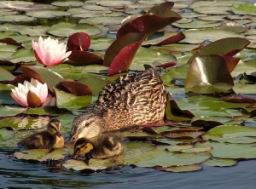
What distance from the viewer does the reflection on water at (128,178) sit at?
253 inches

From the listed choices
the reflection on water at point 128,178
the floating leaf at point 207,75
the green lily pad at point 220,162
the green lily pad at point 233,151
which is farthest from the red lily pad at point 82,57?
the green lily pad at point 220,162

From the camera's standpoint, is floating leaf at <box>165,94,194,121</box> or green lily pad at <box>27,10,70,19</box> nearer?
floating leaf at <box>165,94,194,121</box>

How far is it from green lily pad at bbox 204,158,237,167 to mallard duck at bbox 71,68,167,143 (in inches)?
47.8

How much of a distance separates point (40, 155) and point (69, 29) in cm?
423

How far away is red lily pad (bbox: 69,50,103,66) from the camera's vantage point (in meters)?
9.33

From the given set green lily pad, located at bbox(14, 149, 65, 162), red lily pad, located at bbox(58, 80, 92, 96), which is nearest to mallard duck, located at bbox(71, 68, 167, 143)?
red lily pad, located at bbox(58, 80, 92, 96)

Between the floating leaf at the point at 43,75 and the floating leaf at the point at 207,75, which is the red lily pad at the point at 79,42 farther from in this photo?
the floating leaf at the point at 207,75

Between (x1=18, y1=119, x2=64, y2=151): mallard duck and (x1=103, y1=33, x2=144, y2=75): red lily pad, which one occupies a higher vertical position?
(x1=103, y1=33, x2=144, y2=75): red lily pad

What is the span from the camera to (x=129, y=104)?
815 centimetres

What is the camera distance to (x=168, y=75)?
902 centimetres

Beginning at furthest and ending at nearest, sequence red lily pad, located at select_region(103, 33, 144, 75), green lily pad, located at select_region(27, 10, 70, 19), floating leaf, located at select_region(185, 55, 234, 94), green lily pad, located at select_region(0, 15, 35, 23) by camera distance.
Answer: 1. green lily pad, located at select_region(27, 10, 70, 19)
2. green lily pad, located at select_region(0, 15, 35, 23)
3. red lily pad, located at select_region(103, 33, 144, 75)
4. floating leaf, located at select_region(185, 55, 234, 94)

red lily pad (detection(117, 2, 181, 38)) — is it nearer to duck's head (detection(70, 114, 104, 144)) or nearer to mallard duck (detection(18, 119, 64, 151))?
duck's head (detection(70, 114, 104, 144))

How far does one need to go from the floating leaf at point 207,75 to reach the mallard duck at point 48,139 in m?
1.86

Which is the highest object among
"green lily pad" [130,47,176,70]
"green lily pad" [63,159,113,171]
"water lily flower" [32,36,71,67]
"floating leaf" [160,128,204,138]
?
"water lily flower" [32,36,71,67]
